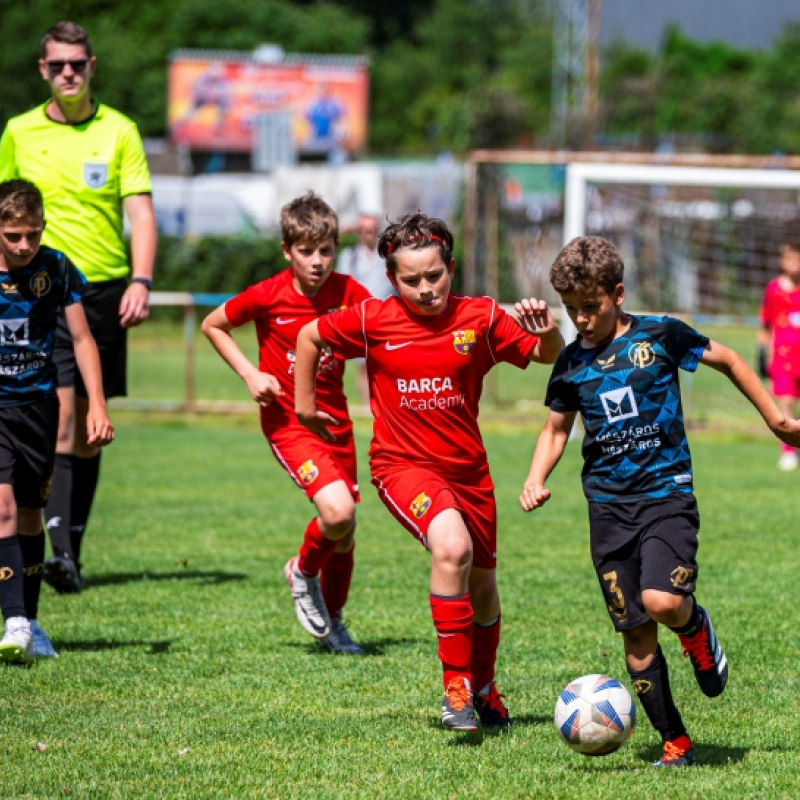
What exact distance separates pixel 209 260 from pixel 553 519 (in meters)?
19.9

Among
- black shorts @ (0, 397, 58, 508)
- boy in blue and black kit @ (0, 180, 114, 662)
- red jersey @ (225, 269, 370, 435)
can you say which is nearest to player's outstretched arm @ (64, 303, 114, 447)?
boy in blue and black kit @ (0, 180, 114, 662)

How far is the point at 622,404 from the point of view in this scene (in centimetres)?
461

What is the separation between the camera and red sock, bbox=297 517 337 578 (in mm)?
6168

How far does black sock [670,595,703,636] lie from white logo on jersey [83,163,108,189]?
13.0 feet

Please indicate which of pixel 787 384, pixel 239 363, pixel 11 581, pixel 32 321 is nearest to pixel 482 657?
pixel 239 363

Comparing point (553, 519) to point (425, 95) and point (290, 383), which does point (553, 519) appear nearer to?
point (290, 383)

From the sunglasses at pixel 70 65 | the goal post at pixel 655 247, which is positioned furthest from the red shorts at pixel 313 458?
the goal post at pixel 655 247

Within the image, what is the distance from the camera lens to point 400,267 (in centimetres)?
505

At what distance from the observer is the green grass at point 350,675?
4375mm

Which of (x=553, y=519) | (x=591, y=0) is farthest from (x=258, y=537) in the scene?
(x=591, y=0)

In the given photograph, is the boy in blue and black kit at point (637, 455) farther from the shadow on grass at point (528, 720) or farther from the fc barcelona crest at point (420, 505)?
the shadow on grass at point (528, 720)

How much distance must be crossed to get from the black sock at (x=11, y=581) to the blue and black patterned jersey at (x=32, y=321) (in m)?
0.60

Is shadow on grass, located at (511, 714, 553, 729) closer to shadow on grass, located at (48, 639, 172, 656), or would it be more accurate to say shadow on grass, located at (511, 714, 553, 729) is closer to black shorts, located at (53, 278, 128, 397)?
shadow on grass, located at (48, 639, 172, 656)

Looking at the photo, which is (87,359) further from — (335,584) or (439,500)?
(439,500)
